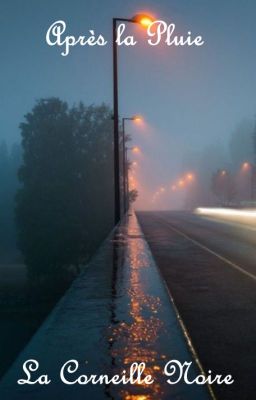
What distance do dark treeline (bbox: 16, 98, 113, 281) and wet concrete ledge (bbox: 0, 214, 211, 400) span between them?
5012cm

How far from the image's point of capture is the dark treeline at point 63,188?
5812 centimetres

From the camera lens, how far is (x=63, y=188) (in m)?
63.8

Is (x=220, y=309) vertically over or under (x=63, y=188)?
under

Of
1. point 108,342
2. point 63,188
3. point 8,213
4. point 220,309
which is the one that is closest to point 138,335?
point 108,342

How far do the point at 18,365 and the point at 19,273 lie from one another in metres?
70.1

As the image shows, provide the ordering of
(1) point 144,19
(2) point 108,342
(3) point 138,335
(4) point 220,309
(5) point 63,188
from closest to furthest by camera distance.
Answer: (2) point 108,342
(3) point 138,335
(4) point 220,309
(1) point 144,19
(5) point 63,188

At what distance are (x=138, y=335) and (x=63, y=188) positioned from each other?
59.7 meters

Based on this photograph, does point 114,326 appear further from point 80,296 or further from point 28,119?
point 28,119

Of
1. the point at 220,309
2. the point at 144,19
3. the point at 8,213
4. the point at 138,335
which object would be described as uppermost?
the point at 144,19

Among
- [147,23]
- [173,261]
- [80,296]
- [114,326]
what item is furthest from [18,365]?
[147,23]

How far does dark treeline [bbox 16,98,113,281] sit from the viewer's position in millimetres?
58125

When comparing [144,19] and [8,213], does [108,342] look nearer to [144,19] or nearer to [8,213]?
[144,19]

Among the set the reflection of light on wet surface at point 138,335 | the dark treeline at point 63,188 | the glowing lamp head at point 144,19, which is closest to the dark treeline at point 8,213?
the dark treeline at point 63,188

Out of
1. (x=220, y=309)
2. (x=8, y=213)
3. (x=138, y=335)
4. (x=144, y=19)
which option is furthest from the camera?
(x=8, y=213)
